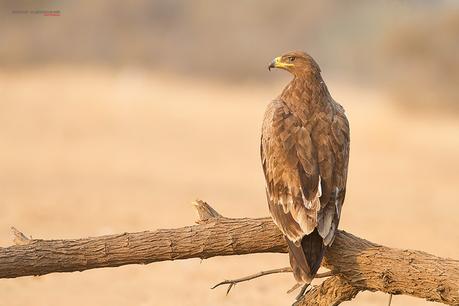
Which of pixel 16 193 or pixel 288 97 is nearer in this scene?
pixel 288 97

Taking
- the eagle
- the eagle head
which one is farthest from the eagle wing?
the eagle head

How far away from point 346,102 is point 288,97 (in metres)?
19.7

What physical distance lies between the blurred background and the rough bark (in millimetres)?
2604

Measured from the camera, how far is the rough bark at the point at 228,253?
231 inches

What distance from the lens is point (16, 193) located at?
14367mm

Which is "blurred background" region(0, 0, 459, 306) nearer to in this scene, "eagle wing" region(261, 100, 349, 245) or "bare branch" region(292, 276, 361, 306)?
"bare branch" region(292, 276, 361, 306)

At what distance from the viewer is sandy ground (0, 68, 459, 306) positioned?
9.50 meters

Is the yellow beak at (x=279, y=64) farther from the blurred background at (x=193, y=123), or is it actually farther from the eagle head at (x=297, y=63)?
the blurred background at (x=193, y=123)

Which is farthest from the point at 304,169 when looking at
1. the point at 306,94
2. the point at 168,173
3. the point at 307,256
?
the point at 168,173

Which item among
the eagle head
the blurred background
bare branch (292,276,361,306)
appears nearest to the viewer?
bare branch (292,276,361,306)

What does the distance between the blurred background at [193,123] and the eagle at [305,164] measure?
2522mm

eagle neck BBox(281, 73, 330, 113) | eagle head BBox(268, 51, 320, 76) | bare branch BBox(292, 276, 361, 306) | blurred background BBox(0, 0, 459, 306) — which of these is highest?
blurred background BBox(0, 0, 459, 306)

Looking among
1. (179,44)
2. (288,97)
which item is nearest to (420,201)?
(288,97)

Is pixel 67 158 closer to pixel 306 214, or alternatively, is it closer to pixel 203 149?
pixel 203 149
